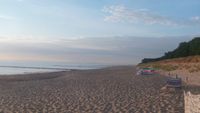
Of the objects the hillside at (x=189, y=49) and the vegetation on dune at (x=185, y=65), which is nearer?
the vegetation on dune at (x=185, y=65)

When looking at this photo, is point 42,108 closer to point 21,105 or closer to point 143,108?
point 21,105

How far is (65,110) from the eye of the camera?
13.1 meters

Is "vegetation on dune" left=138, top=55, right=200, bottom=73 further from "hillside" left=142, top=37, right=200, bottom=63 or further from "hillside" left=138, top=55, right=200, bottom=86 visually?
"hillside" left=142, top=37, right=200, bottom=63

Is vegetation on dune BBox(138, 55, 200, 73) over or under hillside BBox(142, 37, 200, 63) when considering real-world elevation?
under

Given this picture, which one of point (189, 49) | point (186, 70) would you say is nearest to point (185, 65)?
point (186, 70)

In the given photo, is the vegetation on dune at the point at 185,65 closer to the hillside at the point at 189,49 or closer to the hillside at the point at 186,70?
the hillside at the point at 186,70

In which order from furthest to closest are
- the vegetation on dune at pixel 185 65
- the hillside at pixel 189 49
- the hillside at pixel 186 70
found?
the hillside at pixel 189 49 < the vegetation on dune at pixel 185 65 < the hillside at pixel 186 70

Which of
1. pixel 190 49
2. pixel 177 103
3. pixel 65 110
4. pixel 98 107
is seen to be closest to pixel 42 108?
pixel 65 110

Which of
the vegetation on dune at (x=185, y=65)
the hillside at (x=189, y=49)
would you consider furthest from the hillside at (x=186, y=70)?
the hillside at (x=189, y=49)

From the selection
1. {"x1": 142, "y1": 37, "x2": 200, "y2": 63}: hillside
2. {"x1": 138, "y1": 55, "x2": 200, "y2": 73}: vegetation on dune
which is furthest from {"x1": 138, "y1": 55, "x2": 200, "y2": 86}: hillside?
{"x1": 142, "y1": 37, "x2": 200, "y2": 63}: hillside

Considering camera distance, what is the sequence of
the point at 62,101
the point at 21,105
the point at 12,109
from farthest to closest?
the point at 62,101 < the point at 21,105 < the point at 12,109

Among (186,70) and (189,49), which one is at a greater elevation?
(189,49)

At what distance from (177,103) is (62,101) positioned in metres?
5.64

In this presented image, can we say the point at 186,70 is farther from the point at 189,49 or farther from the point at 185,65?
the point at 189,49
